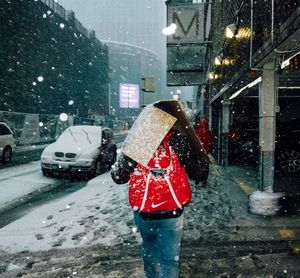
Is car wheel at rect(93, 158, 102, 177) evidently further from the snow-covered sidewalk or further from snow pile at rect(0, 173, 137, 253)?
snow pile at rect(0, 173, 137, 253)

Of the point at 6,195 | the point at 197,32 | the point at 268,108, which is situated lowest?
the point at 6,195

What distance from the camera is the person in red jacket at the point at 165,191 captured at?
2.93 m

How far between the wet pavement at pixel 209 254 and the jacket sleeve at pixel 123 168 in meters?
1.85

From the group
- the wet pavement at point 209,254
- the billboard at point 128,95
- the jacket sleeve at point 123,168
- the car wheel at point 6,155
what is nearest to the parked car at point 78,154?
the car wheel at point 6,155

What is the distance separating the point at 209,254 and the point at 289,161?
786 cm

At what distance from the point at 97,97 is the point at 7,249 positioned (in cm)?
5863

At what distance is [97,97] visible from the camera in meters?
63.1

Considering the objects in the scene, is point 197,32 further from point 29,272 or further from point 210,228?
point 29,272

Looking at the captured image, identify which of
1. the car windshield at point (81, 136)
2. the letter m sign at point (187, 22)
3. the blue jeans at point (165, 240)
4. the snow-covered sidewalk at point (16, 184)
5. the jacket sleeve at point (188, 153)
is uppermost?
the letter m sign at point (187, 22)

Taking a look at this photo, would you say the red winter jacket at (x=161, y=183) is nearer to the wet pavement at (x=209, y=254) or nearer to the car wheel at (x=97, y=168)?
the wet pavement at (x=209, y=254)

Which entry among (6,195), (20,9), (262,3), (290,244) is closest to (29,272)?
(290,244)

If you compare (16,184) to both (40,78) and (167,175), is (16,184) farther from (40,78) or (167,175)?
(40,78)

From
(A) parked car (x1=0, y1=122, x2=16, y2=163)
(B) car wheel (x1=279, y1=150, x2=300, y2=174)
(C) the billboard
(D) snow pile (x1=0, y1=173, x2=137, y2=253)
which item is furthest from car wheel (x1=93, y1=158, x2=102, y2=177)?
(C) the billboard

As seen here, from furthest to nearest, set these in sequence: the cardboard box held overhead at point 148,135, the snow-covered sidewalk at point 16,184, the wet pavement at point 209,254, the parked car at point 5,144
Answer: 1. the parked car at point 5,144
2. the snow-covered sidewalk at point 16,184
3. the wet pavement at point 209,254
4. the cardboard box held overhead at point 148,135
